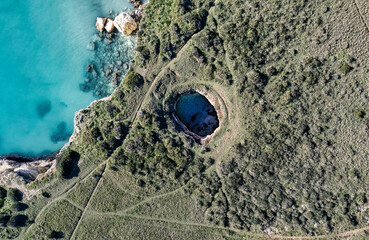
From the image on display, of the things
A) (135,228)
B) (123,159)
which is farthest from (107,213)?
(123,159)

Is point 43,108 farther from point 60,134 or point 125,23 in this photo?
point 125,23

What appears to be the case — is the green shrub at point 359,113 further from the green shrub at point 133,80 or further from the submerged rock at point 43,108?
the submerged rock at point 43,108

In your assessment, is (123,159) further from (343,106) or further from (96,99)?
(343,106)

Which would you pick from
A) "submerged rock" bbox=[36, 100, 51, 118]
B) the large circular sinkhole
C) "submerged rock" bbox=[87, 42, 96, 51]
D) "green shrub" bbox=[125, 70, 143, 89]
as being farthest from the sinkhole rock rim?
"submerged rock" bbox=[36, 100, 51, 118]

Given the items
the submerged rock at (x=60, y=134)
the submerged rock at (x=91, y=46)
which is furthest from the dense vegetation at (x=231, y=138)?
the submerged rock at (x=91, y=46)

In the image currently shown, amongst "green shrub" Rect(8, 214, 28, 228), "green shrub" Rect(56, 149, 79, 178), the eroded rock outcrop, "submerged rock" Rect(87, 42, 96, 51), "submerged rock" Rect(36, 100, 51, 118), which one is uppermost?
"submerged rock" Rect(87, 42, 96, 51)

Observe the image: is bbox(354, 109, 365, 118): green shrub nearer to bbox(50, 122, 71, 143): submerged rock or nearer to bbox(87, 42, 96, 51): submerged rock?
bbox(87, 42, 96, 51): submerged rock

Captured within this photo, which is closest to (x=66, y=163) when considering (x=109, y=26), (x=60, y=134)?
(x=60, y=134)

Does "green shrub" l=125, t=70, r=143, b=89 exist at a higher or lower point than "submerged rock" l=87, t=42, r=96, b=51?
lower
